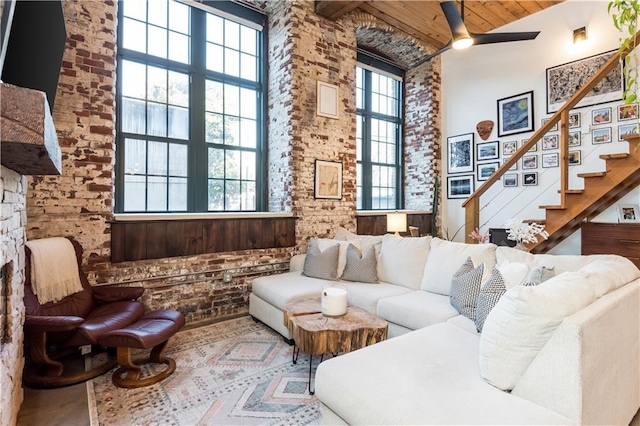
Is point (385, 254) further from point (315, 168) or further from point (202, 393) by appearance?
point (202, 393)

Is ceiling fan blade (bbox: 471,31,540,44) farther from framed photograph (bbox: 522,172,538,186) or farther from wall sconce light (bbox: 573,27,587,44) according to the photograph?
framed photograph (bbox: 522,172,538,186)

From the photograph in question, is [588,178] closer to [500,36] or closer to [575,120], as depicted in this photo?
[575,120]

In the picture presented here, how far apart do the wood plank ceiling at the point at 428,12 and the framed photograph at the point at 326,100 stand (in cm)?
97

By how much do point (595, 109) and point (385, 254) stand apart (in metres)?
3.55

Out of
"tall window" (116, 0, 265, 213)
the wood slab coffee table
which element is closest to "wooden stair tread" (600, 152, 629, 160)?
the wood slab coffee table

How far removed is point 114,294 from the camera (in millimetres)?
2928

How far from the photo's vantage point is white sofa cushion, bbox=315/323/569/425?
1.29 meters

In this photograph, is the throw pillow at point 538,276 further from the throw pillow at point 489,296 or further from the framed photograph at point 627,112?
the framed photograph at point 627,112

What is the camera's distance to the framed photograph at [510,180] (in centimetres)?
522

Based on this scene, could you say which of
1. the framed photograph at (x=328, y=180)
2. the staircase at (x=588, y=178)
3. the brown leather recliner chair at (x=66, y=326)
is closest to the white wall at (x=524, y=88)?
the staircase at (x=588, y=178)

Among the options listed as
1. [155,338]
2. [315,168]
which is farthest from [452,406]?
[315,168]

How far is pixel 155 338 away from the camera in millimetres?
2338

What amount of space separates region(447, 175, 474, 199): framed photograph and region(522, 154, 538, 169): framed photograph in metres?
0.88

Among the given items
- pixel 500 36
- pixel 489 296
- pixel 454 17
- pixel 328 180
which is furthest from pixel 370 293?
pixel 500 36
